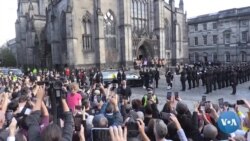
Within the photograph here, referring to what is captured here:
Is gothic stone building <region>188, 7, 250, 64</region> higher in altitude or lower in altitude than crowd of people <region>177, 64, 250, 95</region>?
higher

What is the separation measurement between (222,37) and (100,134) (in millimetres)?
52572

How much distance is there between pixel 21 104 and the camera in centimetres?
625

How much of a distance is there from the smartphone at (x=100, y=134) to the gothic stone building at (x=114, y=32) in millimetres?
26716

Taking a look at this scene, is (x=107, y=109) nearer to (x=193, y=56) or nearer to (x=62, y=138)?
(x=62, y=138)

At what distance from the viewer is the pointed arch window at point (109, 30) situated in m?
33.6

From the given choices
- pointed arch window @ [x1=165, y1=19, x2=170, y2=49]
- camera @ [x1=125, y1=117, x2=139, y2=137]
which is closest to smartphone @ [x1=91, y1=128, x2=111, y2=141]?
camera @ [x1=125, y1=117, x2=139, y2=137]

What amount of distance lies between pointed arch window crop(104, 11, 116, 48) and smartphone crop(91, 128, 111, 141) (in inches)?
1156

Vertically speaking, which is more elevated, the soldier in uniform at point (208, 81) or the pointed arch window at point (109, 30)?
the pointed arch window at point (109, 30)

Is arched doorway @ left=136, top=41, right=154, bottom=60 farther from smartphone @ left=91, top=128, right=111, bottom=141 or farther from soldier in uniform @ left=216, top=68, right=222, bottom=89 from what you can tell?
smartphone @ left=91, top=128, right=111, bottom=141

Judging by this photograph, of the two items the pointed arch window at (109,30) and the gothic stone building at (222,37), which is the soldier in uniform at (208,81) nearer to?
the pointed arch window at (109,30)

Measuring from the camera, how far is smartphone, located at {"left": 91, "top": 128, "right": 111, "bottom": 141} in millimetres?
4332

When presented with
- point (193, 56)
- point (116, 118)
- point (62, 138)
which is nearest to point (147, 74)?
point (116, 118)

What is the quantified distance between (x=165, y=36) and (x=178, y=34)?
232 centimetres

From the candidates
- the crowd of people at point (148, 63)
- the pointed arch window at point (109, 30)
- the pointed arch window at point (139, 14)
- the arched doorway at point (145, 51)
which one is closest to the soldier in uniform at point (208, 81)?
the crowd of people at point (148, 63)
